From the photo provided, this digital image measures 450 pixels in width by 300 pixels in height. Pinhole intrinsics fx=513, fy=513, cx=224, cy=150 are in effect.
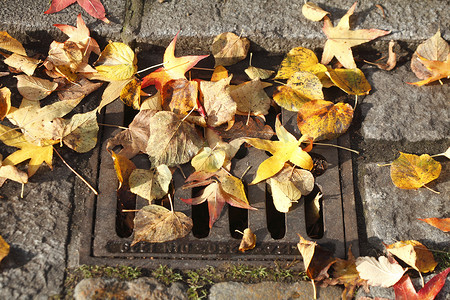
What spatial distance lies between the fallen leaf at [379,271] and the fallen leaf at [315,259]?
0.09 m

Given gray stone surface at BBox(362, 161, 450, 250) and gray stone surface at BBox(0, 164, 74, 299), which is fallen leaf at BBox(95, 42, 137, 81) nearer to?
gray stone surface at BBox(0, 164, 74, 299)

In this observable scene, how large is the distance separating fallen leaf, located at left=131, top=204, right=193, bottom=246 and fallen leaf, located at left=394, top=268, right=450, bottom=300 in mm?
687

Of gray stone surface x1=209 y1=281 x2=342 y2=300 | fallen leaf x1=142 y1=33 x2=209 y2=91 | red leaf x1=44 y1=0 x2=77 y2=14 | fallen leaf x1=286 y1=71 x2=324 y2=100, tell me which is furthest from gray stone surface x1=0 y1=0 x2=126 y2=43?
gray stone surface x1=209 y1=281 x2=342 y2=300

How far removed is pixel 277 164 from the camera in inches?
69.9

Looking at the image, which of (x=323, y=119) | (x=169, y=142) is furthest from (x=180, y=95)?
(x=323, y=119)

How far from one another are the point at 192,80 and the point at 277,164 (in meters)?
0.47

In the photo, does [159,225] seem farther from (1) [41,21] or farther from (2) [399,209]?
(1) [41,21]

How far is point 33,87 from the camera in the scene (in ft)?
6.31

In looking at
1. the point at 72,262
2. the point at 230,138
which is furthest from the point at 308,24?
the point at 72,262

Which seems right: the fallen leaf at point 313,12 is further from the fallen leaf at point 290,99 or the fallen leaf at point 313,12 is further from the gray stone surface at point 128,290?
the gray stone surface at point 128,290

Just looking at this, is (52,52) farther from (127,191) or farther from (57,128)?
(127,191)

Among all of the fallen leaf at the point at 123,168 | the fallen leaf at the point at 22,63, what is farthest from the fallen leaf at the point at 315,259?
the fallen leaf at the point at 22,63

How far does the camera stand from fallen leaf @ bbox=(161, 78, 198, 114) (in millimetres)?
1864

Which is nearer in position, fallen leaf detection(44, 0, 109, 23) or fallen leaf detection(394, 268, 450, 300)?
fallen leaf detection(394, 268, 450, 300)
